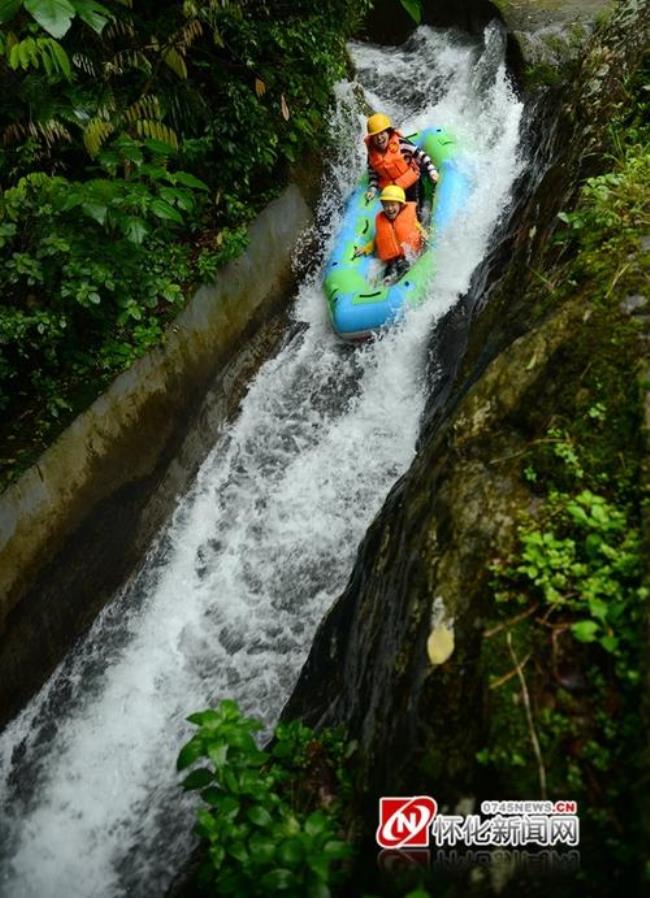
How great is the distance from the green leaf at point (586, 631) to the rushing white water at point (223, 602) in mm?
2673

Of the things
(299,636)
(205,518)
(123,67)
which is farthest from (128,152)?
(299,636)

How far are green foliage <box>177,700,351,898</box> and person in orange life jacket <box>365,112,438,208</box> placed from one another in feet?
19.2

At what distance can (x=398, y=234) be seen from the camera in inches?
252

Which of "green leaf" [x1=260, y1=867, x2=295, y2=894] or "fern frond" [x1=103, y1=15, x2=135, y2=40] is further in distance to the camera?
"fern frond" [x1=103, y1=15, x2=135, y2=40]

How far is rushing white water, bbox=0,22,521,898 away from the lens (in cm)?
388

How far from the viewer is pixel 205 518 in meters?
5.47

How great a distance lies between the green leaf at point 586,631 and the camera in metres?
1.87

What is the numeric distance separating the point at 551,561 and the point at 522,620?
210 millimetres

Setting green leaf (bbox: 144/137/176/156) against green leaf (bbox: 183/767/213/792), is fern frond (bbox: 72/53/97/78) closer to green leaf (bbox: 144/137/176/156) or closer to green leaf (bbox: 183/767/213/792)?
green leaf (bbox: 144/137/176/156)

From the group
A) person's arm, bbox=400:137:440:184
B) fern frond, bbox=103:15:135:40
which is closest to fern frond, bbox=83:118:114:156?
fern frond, bbox=103:15:135:40

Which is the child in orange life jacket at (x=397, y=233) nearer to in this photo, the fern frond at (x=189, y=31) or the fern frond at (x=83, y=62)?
the fern frond at (x=189, y=31)

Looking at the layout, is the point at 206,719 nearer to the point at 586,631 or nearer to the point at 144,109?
the point at 586,631

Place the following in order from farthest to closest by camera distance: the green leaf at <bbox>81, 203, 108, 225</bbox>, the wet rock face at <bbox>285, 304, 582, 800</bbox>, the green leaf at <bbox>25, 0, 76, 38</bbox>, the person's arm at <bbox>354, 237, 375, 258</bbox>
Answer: the person's arm at <bbox>354, 237, 375, 258</bbox> < the green leaf at <bbox>81, 203, 108, 225</bbox> < the green leaf at <bbox>25, 0, 76, 38</bbox> < the wet rock face at <bbox>285, 304, 582, 800</bbox>

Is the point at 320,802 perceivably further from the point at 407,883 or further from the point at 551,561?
the point at 551,561
